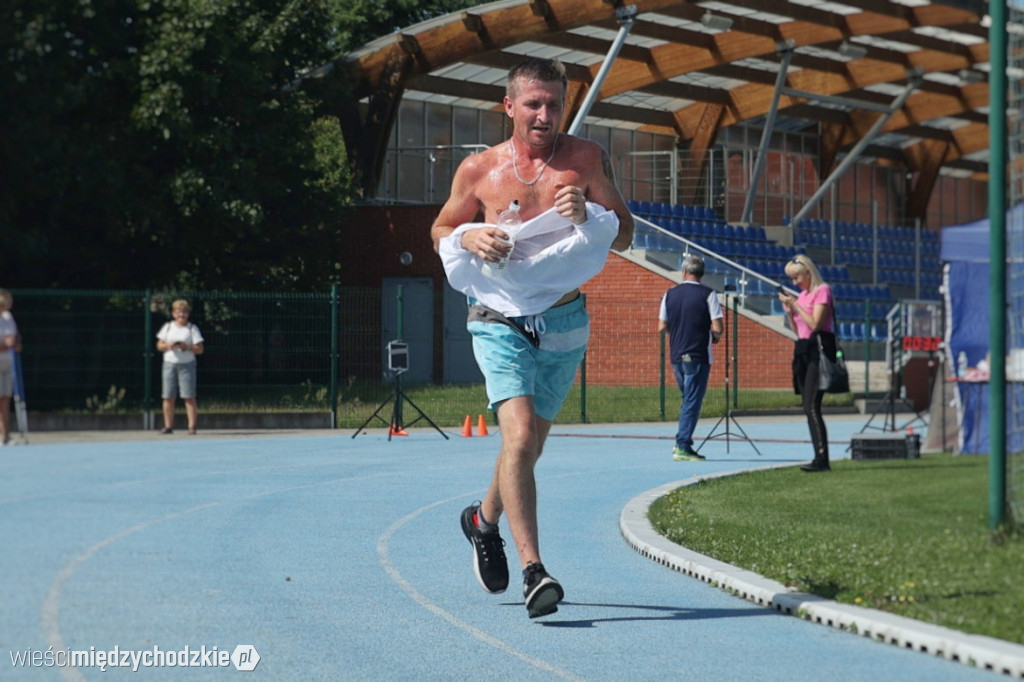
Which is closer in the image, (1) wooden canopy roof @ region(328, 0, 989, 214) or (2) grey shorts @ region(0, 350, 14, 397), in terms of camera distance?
(2) grey shorts @ region(0, 350, 14, 397)

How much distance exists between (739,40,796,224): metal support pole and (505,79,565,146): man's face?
31405 mm

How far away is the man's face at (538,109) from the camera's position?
23.8ft

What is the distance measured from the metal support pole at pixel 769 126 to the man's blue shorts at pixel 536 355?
31373mm

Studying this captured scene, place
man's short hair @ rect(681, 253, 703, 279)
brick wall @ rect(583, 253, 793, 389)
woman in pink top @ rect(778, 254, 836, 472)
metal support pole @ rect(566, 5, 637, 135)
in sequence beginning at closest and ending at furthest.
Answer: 1. woman in pink top @ rect(778, 254, 836, 472)
2. man's short hair @ rect(681, 253, 703, 279)
3. brick wall @ rect(583, 253, 793, 389)
4. metal support pole @ rect(566, 5, 637, 135)

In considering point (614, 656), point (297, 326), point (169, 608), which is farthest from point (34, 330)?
point (614, 656)

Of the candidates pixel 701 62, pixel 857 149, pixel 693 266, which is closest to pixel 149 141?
pixel 701 62

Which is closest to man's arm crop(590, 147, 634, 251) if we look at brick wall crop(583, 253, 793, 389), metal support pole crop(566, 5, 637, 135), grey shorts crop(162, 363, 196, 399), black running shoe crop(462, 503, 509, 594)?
black running shoe crop(462, 503, 509, 594)

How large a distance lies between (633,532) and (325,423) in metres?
14.4

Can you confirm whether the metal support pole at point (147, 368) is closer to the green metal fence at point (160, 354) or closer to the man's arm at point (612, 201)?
the green metal fence at point (160, 354)

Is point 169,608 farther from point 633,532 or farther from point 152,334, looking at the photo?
point 152,334

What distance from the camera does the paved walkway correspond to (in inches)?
248

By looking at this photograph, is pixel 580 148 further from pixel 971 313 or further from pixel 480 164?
pixel 971 313

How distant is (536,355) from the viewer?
292 inches

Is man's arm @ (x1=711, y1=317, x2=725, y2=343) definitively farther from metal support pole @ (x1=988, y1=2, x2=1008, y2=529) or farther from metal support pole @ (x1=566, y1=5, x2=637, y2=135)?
metal support pole @ (x1=566, y1=5, x2=637, y2=135)
